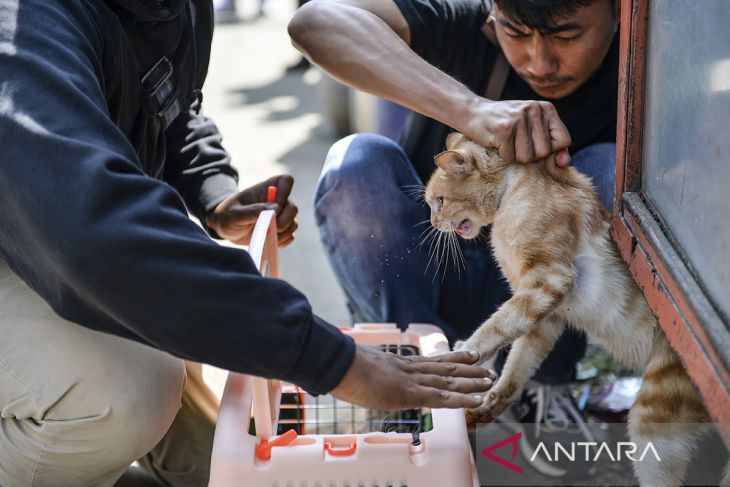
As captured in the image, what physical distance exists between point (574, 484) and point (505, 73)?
908mm

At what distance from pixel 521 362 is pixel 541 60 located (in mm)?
593

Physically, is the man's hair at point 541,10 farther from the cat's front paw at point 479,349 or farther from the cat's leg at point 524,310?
the cat's front paw at point 479,349

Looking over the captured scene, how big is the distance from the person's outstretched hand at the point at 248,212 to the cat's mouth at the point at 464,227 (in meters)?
0.35

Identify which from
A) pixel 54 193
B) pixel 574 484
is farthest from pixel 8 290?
pixel 574 484

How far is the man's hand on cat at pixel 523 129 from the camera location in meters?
1.45

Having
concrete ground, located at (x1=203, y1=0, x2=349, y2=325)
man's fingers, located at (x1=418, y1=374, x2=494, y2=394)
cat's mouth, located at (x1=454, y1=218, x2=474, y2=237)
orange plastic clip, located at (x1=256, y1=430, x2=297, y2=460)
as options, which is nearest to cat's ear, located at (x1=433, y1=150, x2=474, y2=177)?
cat's mouth, located at (x1=454, y1=218, x2=474, y2=237)

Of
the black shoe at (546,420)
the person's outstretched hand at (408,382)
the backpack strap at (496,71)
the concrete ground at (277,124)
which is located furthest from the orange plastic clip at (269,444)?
the concrete ground at (277,124)

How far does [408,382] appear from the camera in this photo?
1.18 metres

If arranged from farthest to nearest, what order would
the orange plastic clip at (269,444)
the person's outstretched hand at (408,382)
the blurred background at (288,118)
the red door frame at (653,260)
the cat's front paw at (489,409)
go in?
1. the blurred background at (288,118)
2. the cat's front paw at (489,409)
3. the orange plastic clip at (269,444)
4. the person's outstretched hand at (408,382)
5. the red door frame at (653,260)

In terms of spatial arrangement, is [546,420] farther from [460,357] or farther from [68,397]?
[68,397]

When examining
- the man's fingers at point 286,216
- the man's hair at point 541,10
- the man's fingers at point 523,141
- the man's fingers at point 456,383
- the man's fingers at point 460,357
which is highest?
the man's hair at point 541,10

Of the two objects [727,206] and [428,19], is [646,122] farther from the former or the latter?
[428,19]

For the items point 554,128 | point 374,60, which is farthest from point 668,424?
point 374,60

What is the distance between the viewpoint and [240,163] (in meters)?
4.03
